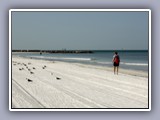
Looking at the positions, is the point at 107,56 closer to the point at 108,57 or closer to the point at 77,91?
the point at 108,57

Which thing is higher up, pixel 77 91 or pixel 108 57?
pixel 108 57

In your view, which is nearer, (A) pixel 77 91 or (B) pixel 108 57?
(B) pixel 108 57

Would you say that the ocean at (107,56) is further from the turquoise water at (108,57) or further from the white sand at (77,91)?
the white sand at (77,91)

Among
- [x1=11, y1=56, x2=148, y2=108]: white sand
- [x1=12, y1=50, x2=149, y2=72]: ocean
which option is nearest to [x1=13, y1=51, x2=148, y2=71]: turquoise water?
[x1=12, y1=50, x2=149, y2=72]: ocean

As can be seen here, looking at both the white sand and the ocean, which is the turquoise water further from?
the white sand

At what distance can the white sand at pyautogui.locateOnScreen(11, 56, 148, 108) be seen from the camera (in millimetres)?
4895

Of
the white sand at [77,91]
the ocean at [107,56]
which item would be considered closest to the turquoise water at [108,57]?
the ocean at [107,56]

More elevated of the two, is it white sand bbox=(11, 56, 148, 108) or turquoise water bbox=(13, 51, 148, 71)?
turquoise water bbox=(13, 51, 148, 71)

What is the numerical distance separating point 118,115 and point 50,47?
1.17 meters

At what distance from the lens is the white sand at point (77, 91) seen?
16.1ft

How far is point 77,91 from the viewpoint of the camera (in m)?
5.20

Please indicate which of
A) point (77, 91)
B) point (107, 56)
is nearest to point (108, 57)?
point (107, 56)

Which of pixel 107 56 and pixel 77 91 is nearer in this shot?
pixel 107 56
